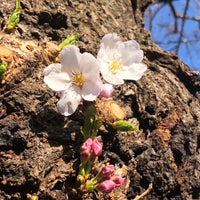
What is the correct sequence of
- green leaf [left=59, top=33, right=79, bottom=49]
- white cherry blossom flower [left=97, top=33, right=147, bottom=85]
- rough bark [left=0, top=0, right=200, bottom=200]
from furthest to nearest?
green leaf [left=59, top=33, right=79, bottom=49], white cherry blossom flower [left=97, top=33, right=147, bottom=85], rough bark [left=0, top=0, right=200, bottom=200]

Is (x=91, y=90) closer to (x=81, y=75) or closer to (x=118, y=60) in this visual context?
(x=81, y=75)

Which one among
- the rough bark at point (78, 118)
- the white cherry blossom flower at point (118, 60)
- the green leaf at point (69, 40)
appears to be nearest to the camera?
the rough bark at point (78, 118)

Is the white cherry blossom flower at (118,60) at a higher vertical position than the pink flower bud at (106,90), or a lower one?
higher

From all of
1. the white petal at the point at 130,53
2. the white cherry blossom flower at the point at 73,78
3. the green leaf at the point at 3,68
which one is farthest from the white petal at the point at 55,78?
the white petal at the point at 130,53

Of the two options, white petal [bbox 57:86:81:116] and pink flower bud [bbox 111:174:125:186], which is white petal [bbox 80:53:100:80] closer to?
white petal [bbox 57:86:81:116]

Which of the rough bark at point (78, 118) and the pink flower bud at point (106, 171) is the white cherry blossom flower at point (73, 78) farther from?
the pink flower bud at point (106, 171)

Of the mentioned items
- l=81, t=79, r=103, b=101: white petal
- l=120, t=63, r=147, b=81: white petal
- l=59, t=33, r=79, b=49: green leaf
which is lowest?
l=81, t=79, r=103, b=101: white petal

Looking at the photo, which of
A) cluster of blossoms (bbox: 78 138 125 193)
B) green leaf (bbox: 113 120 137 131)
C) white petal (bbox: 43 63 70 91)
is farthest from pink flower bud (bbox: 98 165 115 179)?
white petal (bbox: 43 63 70 91)

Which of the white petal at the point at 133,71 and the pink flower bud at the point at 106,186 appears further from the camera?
the white petal at the point at 133,71
